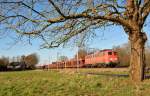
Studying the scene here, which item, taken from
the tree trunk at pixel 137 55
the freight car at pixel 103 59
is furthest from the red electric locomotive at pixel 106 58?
the tree trunk at pixel 137 55

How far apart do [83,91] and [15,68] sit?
53.0 metres

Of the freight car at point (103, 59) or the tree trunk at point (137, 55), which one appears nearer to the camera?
the tree trunk at point (137, 55)

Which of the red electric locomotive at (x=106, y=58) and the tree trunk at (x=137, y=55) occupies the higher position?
the red electric locomotive at (x=106, y=58)

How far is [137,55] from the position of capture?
1586 centimetres

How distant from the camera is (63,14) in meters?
14.5

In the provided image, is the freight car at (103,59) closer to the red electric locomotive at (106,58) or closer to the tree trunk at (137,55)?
the red electric locomotive at (106,58)

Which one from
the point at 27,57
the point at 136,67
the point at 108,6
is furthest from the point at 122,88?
the point at 27,57

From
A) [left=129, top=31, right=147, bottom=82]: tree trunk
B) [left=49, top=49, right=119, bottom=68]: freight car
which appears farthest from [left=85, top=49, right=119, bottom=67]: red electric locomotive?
[left=129, top=31, right=147, bottom=82]: tree trunk

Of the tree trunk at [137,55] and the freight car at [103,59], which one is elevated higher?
the freight car at [103,59]

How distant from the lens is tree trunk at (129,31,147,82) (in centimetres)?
1571

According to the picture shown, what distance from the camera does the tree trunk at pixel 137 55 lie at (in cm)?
1571

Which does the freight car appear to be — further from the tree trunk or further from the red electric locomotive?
the tree trunk

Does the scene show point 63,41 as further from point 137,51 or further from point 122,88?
point 122,88

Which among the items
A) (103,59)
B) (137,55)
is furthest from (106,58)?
(137,55)
